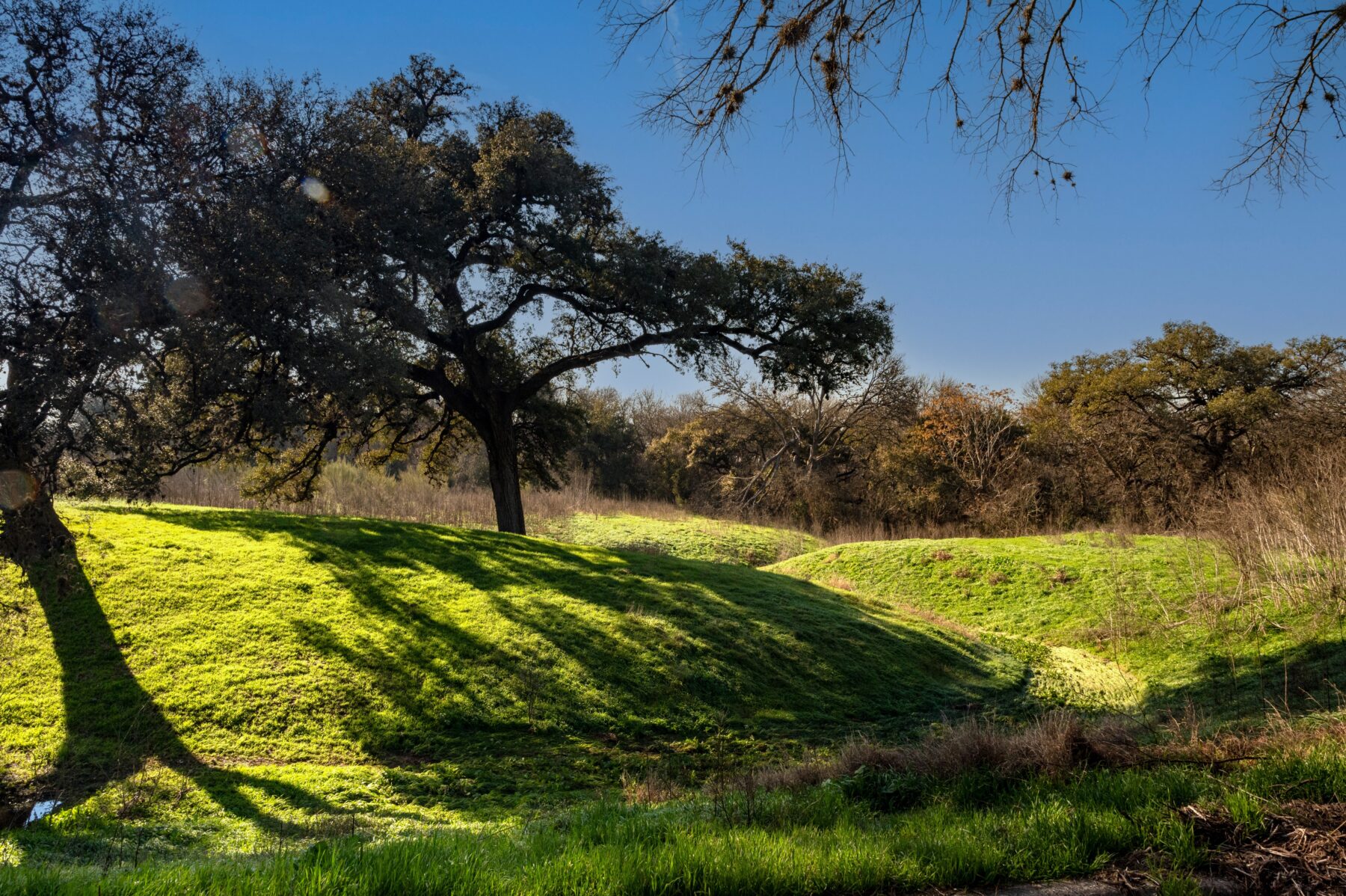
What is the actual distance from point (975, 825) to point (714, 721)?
18.9 feet

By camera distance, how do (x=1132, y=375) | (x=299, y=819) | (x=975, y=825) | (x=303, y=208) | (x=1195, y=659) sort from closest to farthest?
(x=975, y=825), (x=299, y=819), (x=303, y=208), (x=1195, y=659), (x=1132, y=375)

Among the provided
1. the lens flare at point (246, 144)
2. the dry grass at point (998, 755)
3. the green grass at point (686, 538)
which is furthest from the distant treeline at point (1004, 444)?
the dry grass at point (998, 755)

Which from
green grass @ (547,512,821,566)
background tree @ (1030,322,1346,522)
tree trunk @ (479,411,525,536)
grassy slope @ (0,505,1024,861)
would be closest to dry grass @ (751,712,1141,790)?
grassy slope @ (0,505,1024,861)

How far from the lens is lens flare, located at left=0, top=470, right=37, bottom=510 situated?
8.55 m

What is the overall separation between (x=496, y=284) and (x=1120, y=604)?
46.6 feet

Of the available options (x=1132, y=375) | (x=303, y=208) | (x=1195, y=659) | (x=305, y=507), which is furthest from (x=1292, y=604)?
(x=305, y=507)

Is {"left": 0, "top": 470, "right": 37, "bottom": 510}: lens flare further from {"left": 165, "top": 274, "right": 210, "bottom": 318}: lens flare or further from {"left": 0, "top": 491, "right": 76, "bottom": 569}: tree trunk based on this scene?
{"left": 165, "top": 274, "right": 210, "bottom": 318}: lens flare

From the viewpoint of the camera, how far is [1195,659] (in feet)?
40.1

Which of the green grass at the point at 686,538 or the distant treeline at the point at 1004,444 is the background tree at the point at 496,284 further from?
the green grass at the point at 686,538

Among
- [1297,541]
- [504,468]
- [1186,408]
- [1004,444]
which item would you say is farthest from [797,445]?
[1297,541]

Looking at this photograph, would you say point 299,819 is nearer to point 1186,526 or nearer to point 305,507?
point 305,507

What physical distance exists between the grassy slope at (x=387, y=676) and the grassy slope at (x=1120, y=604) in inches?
98.3

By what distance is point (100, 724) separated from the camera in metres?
8.20

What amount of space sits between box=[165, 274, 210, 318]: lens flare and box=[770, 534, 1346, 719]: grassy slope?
488 inches
